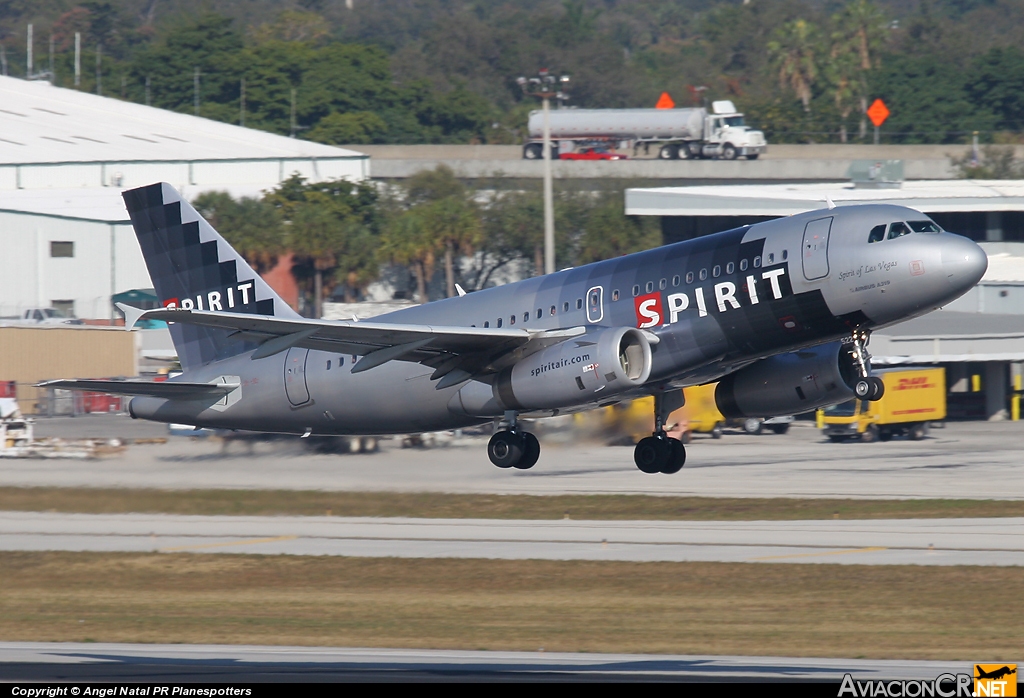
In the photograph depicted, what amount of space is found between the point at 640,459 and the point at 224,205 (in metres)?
90.7

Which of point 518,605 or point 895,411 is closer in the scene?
point 518,605

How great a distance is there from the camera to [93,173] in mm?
120562

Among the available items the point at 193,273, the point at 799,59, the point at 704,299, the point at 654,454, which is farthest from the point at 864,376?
the point at 799,59

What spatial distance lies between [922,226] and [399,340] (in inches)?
527

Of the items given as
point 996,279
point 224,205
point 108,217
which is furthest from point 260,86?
point 996,279

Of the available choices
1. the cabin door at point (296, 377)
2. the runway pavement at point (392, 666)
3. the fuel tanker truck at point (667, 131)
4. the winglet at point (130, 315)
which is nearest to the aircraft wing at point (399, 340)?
the winglet at point (130, 315)

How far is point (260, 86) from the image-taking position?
597 ft

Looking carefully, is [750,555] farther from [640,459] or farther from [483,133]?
[483,133]

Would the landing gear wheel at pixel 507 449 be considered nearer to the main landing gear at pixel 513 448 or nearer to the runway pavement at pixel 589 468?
the main landing gear at pixel 513 448

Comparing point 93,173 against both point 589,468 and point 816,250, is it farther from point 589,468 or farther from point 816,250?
point 816,250

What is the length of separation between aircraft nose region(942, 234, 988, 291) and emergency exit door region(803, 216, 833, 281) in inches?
110

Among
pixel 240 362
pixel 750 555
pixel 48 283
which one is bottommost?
pixel 750 555

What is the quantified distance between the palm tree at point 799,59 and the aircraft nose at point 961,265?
506ft

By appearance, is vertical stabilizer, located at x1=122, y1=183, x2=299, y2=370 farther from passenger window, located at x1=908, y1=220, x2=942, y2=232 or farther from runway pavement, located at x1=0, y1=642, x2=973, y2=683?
passenger window, located at x1=908, y1=220, x2=942, y2=232
